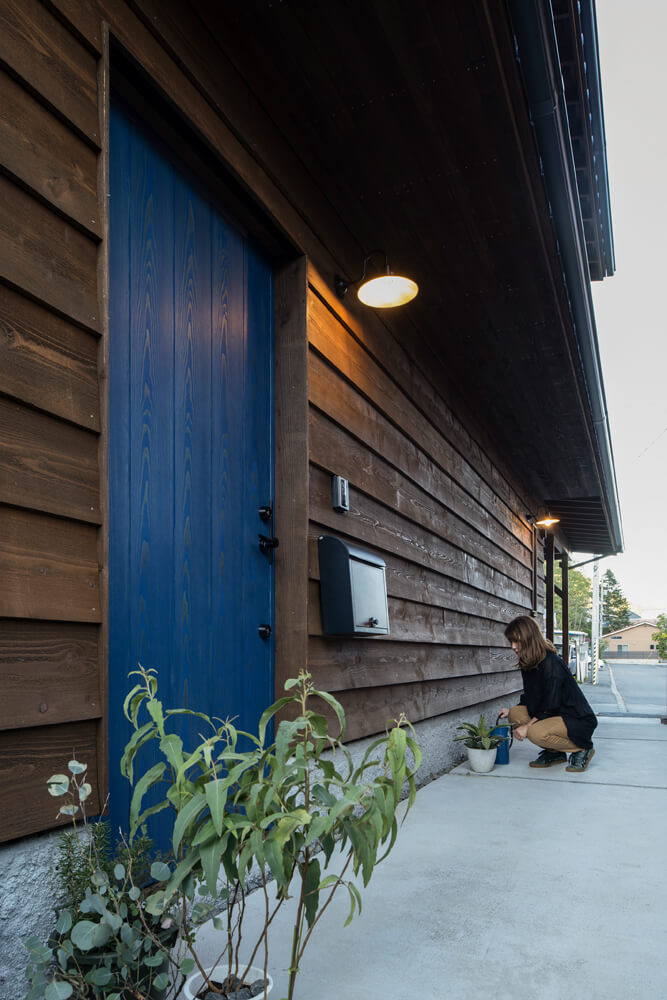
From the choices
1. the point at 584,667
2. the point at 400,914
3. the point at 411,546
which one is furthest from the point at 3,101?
the point at 584,667

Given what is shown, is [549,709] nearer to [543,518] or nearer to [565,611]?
[543,518]

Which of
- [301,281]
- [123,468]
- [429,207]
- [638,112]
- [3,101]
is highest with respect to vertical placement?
[638,112]

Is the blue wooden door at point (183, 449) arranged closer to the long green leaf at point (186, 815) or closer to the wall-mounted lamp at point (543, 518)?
the long green leaf at point (186, 815)

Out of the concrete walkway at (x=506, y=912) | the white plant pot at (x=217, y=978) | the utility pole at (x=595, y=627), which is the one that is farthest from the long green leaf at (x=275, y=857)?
the utility pole at (x=595, y=627)

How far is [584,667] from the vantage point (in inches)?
690

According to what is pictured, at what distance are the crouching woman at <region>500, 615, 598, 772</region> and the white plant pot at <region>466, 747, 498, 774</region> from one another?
0.34 meters

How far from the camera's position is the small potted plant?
4.36 metres

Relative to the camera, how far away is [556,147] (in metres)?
2.74

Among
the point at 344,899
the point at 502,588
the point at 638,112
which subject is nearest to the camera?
the point at 344,899

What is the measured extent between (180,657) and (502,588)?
212 inches

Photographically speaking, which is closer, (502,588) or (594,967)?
(594,967)

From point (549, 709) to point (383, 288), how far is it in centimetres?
296

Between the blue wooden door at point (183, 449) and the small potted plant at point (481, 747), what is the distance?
226 centimetres

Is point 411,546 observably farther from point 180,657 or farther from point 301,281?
point 180,657
